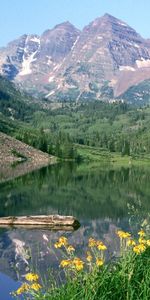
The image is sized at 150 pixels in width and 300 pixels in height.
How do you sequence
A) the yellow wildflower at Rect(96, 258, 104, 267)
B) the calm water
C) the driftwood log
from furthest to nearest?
1. the driftwood log
2. the calm water
3. the yellow wildflower at Rect(96, 258, 104, 267)

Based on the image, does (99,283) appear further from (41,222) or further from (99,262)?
(41,222)

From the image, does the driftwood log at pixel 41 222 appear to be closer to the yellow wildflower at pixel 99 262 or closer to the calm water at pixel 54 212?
the calm water at pixel 54 212

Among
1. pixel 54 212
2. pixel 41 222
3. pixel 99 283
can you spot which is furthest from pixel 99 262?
pixel 54 212

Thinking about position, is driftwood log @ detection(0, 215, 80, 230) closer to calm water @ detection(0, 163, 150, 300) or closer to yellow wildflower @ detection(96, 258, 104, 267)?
calm water @ detection(0, 163, 150, 300)

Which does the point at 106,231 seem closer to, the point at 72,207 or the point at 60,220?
the point at 60,220

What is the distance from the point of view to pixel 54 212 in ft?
279

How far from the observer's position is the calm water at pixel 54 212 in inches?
1687

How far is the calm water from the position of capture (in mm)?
42844

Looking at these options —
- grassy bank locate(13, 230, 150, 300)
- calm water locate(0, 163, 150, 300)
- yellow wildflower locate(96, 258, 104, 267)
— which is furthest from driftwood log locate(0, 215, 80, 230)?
A: yellow wildflower locate(96, 258, 104, 267)

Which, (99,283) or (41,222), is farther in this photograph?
(41,222)

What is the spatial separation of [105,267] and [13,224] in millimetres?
49295

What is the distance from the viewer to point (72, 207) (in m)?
94.6

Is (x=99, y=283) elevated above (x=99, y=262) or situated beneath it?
situated beneath

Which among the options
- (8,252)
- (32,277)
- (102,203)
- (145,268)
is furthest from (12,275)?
(102,203)
